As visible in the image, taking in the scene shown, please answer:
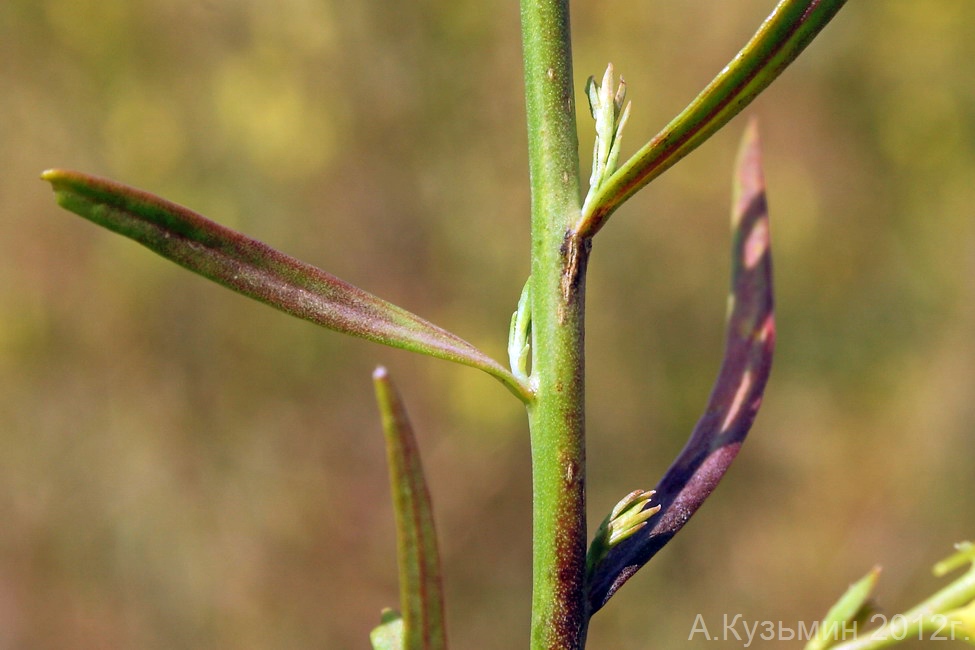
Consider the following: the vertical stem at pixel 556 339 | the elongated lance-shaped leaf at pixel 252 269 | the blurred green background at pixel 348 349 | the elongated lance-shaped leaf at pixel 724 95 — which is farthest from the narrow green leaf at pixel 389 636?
the blurred green background at pixel 348 349

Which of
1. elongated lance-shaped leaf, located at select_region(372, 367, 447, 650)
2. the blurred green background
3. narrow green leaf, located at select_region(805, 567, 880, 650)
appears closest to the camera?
elongated lance-shaped leaf, located at select_region(372, 367, 447, 650)

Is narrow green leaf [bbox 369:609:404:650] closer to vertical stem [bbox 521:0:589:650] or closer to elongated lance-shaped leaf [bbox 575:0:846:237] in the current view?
vertical stem [bbox 521:0:589:650]

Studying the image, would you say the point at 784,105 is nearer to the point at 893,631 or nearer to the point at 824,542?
the point at 824,542

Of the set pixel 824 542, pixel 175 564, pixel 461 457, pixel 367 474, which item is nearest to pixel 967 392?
pixel 824 542

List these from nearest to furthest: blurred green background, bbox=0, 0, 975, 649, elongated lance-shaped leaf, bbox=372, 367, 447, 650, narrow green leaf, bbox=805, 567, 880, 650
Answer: elongated lance-shaped leaf, bbox=372, 367, 447, 650 → narrow green leaf, bbox=805, 567, 880, 650 → blurred green background, bbox=0, 0, 975, 649

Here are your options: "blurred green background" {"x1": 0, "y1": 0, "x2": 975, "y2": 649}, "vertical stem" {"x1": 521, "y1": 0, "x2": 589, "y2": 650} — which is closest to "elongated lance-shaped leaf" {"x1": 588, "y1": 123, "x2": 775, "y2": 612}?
"vertical stem" {"x1": 521, "y1": 0, "x2": 589, "y2": 650}

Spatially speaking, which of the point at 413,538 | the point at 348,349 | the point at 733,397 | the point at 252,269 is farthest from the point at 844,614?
the point at 348,349
